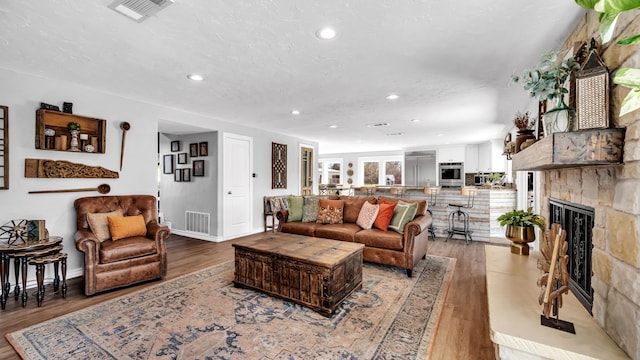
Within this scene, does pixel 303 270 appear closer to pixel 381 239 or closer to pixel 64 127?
pixel 381 239

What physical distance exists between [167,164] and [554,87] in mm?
6489

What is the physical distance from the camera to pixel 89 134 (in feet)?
11.5

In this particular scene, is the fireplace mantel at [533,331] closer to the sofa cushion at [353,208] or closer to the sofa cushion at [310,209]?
the sofa cushion at [353,208]

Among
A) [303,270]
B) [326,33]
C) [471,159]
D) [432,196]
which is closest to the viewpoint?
[326,33]

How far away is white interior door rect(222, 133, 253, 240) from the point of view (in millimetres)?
5371

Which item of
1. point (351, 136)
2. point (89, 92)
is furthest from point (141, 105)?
point (351, 136)

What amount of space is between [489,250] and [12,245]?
465 centimetres

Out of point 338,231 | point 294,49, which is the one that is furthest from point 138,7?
point 338,231

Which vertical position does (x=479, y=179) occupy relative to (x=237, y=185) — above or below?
above

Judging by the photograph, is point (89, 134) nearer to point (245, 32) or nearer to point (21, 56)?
point (21, 56)

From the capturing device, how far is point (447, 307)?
2607mm

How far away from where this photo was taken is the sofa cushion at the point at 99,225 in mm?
3145

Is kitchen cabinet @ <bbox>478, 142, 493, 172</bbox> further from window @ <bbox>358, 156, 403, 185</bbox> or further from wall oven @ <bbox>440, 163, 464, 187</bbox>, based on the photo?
window @ <bbox>358, 156, 403, 185</bbox>

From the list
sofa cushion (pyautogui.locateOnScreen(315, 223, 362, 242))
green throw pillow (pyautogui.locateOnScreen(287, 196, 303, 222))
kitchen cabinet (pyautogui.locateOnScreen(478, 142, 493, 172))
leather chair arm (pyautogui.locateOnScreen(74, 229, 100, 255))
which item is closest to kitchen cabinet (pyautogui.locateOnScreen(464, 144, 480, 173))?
kitchen cabinet (pyautogui.locateOnScreen(478, 142, 493, 172))
